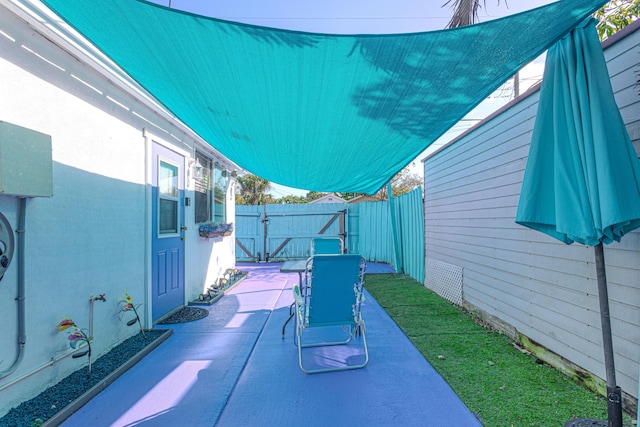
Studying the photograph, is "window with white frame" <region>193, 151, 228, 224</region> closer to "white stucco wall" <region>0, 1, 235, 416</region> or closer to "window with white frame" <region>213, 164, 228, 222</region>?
"window with white frame" <region>213, 164, 228, 222</region>

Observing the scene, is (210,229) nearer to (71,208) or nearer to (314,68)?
(71,208)

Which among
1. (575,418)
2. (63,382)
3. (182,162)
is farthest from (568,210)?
(182,162)

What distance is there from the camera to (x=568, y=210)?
1672 mm

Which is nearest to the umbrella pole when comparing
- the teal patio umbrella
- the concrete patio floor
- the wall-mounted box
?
the teal patio umbrella

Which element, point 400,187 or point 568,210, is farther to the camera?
point 400,187

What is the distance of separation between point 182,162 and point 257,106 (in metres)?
2.52

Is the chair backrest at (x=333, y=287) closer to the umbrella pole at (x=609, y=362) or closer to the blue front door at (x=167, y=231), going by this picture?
the umbrella pole at (x=609, y=362)

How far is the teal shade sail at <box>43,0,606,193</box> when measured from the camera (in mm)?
1655

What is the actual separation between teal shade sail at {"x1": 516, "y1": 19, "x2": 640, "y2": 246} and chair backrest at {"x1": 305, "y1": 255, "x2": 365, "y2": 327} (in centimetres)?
141

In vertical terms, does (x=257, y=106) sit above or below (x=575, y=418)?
above

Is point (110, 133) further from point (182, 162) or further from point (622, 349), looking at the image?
point (622, 349)

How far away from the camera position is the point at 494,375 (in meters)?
2.51

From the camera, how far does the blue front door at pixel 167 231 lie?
379 cm

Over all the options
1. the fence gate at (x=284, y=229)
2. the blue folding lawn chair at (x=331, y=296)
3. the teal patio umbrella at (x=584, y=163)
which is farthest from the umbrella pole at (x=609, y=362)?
the fence gate at (x=284, y=229)
